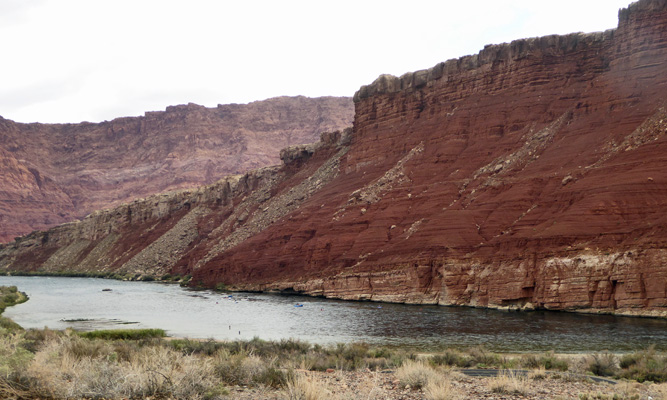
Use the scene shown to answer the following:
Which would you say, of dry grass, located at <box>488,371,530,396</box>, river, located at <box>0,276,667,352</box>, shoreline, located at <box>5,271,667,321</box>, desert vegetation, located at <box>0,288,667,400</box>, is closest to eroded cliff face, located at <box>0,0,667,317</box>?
shoreline, located at <box>5,271,667,321</box>

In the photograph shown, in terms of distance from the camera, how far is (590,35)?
77.5 m

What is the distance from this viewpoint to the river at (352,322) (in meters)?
34.8

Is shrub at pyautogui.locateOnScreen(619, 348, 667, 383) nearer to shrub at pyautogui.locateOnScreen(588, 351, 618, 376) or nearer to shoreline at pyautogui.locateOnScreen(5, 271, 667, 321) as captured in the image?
shrub at pyautogui.locateOnScreen(588, 351, 618, 376)

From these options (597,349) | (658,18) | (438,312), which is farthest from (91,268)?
(597,349)

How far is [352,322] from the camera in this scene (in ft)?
146

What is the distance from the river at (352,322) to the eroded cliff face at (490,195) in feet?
9.28

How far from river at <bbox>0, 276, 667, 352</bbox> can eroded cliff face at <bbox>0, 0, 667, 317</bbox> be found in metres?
2.83

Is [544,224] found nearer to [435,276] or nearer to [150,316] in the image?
[435,276]

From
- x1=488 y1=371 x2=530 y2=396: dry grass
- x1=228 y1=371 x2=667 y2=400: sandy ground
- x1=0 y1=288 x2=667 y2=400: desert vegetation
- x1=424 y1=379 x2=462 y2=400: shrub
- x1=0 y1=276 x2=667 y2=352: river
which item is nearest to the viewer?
x1=0 y1=288 x2=667 y2=400: desert vegetation

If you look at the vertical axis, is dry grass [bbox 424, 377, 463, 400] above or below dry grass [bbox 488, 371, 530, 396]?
above

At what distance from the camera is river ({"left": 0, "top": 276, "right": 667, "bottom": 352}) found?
3475 centimetres

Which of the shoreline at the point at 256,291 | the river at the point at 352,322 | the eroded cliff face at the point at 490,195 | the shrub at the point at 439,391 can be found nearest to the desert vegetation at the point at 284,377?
the shrub at the point at 439,391

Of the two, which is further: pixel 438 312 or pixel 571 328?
pixel 438 312

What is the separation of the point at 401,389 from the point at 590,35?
7188cm
